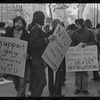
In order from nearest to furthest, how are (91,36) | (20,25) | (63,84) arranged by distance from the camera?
(20,25), (91,36), (63,84)

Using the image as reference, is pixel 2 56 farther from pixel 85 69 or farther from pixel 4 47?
pixel 85 69

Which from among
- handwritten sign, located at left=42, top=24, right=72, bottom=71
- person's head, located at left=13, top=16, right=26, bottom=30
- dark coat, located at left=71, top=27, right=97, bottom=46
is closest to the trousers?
dark coat, located at left=71, top=27, right=97, bottom=46

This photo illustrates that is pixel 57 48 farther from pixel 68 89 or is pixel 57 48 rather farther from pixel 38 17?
pixel 68 89

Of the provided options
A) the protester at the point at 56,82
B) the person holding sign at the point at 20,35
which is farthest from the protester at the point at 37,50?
the protester at the point at 56,82

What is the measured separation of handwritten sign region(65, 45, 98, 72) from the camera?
7.59 meters

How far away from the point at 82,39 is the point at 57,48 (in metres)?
1.09

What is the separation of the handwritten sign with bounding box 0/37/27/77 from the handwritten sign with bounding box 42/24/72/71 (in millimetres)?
524

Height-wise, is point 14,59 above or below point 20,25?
below

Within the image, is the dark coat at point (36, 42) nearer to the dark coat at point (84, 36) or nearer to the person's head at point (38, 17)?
the person's head at point (38, 17)

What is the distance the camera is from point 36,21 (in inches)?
236

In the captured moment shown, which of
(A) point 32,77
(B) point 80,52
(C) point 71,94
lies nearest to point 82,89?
(C) point 71,94

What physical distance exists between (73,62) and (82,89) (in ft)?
2.38

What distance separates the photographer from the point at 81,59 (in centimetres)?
767

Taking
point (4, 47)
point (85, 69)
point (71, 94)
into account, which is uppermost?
point (4, 47)
